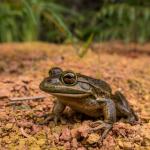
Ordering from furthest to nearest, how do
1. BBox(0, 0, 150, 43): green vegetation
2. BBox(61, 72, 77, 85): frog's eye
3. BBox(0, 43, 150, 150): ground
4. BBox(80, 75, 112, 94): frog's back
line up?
BBox(0, 0, 150, 43): green vegetation < BBox(80, 75, 112, 94): frog's back < BBox(61, 72, 77, 85): frog's eye < BBox(0, 43, 150, 150): ground

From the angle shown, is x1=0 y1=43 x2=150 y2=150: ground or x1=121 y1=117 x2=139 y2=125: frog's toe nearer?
x1=0 y1=43 x2=150 y2=150: ground

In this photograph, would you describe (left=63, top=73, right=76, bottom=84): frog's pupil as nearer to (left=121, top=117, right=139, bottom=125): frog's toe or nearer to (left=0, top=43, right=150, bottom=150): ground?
(left=0, top=43, right=150, bottom=150): ground

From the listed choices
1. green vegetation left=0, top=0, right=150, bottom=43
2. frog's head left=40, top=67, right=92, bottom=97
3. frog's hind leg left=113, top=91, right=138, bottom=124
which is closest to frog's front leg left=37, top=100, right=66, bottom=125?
frog's head left=40, top=67, right=92, bottom=97

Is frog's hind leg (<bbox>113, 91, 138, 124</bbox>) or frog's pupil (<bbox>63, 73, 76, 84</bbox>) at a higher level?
frog's pupil (<bbox>63, 73, 76, 84</bbox>)

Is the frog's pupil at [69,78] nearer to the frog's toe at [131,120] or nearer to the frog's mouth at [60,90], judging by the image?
the frog's mouth at [60,90]

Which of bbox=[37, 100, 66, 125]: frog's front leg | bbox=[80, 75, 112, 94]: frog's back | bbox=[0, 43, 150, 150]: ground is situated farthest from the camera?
bbox=[37, 100, 66, 125]: frog's front leg

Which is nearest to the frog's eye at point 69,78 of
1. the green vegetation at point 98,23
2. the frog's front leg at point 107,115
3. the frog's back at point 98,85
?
the frog's back at point 98,85

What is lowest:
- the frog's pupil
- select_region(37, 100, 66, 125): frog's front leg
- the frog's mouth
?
select_region(37, 100, 66, 125): frog's front leg

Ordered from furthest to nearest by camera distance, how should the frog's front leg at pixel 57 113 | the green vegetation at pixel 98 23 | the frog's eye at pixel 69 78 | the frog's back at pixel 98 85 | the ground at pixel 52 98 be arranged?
the green vegetation at pixel 98 23
the frog's front leg at pixel 57 113
the frog's back at pixel 98 85
the frog's eye at pixel 69 78
the ground at pixel 52 98

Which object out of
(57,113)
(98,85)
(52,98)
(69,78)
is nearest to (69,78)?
(69,78)

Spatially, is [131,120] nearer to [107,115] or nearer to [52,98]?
[107,115]
